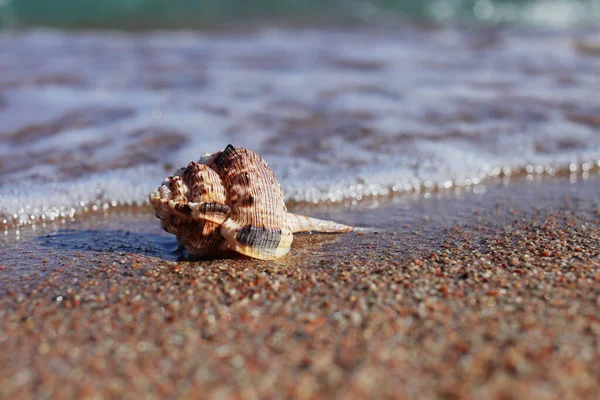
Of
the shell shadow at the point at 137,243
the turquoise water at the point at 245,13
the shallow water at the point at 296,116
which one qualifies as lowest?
the shell shadow at the point at 137,243

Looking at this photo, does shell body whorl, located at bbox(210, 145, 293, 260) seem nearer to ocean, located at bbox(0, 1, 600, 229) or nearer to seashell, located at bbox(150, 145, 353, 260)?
seashell, located at bbox(150, 145, 353, 260)

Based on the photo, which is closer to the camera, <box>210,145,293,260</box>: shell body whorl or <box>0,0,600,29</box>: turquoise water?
<box>210,145,293,260</box>: shell body whorl

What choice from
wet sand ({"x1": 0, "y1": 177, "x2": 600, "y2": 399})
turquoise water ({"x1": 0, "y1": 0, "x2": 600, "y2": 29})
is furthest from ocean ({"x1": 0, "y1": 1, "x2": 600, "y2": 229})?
turquoise water ({"x1": 0, "y1": 0, "x2": 600, "y2": 29})

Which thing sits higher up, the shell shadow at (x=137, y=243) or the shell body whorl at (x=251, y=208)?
the shell body whorl at (x=251, y=208)

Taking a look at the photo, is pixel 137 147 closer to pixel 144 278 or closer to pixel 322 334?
pixel 144 278

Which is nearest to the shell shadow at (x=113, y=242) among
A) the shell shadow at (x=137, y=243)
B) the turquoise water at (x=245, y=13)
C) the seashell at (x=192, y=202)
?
the shell shadow at (x=137, y=243)

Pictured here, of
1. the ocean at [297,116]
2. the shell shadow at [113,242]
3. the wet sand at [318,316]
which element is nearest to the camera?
the wet sand at [318,316]

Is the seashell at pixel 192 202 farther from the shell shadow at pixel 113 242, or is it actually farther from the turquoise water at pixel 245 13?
the turquoise water at pixel 245 13
